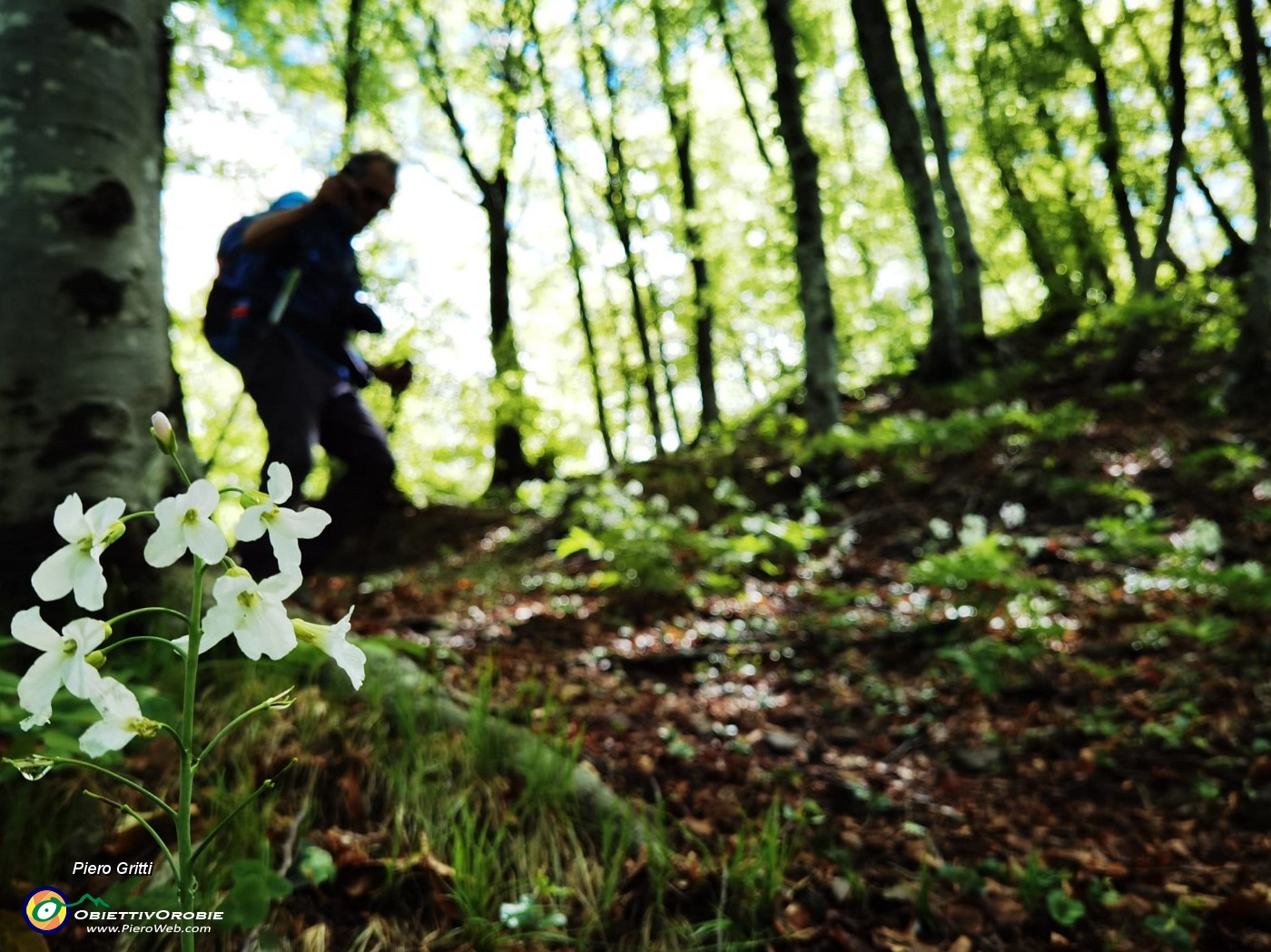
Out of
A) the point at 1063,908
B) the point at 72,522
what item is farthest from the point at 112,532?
the point at 1063,908

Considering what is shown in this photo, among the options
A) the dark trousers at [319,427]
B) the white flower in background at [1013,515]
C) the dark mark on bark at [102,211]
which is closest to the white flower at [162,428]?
the dark mark on bark at [102,211]

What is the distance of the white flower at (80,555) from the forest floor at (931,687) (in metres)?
0.94

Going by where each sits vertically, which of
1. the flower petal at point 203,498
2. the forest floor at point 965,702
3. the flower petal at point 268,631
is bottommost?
the forest floor at point 965,702

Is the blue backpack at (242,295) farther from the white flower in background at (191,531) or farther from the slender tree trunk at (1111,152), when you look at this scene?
the slender tree trunk at (1111,152)

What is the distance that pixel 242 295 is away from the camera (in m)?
3.01

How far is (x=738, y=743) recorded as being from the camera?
104 inches

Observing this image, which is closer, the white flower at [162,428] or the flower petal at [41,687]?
the flower petal at [41,687]

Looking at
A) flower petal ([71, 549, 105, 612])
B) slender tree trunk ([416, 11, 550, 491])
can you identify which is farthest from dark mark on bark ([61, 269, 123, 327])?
slender tree trunk ([416, 11, 550, 491])

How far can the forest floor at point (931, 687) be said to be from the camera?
1810mm

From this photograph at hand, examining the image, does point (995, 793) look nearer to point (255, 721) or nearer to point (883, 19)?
point (255, 721)

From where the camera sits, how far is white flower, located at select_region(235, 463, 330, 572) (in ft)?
2.78

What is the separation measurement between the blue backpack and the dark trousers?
81 mm

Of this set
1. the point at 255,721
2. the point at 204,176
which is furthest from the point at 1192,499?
the point at 204,176

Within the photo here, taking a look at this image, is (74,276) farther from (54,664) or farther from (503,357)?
(503,357)
